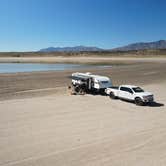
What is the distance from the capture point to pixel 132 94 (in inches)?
856

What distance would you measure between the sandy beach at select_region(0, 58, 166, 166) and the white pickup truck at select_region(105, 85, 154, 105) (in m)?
0.61

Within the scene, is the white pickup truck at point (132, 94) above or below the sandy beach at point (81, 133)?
above

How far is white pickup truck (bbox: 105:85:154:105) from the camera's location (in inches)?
825

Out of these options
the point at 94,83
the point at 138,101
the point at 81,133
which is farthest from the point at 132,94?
the point at 81,133

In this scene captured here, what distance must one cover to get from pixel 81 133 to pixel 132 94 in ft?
29.3

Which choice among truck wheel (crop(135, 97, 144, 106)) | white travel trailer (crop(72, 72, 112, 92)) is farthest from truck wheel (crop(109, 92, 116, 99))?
truck wheel (crop(135, 97, 144, 106))

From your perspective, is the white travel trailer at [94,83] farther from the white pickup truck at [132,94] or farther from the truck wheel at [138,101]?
the truck wheel at [138,101]

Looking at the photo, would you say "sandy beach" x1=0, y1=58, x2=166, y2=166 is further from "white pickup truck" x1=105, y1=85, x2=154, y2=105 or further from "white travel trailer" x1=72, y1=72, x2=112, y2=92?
"white travel trailer" x1=72, y1=72, x2=112, y2=92

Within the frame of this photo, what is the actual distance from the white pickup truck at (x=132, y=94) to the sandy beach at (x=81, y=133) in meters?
0.61

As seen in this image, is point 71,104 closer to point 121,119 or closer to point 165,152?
point 121,119

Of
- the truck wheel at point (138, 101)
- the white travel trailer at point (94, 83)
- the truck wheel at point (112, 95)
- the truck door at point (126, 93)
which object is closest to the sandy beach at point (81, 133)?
the truck wheel at point (138, 101)


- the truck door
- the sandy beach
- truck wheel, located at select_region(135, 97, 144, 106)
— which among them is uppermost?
the truck door

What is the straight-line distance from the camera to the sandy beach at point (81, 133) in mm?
10633

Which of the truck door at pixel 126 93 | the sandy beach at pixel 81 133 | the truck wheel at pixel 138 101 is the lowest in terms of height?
the sandy beach at pixel 81 133
